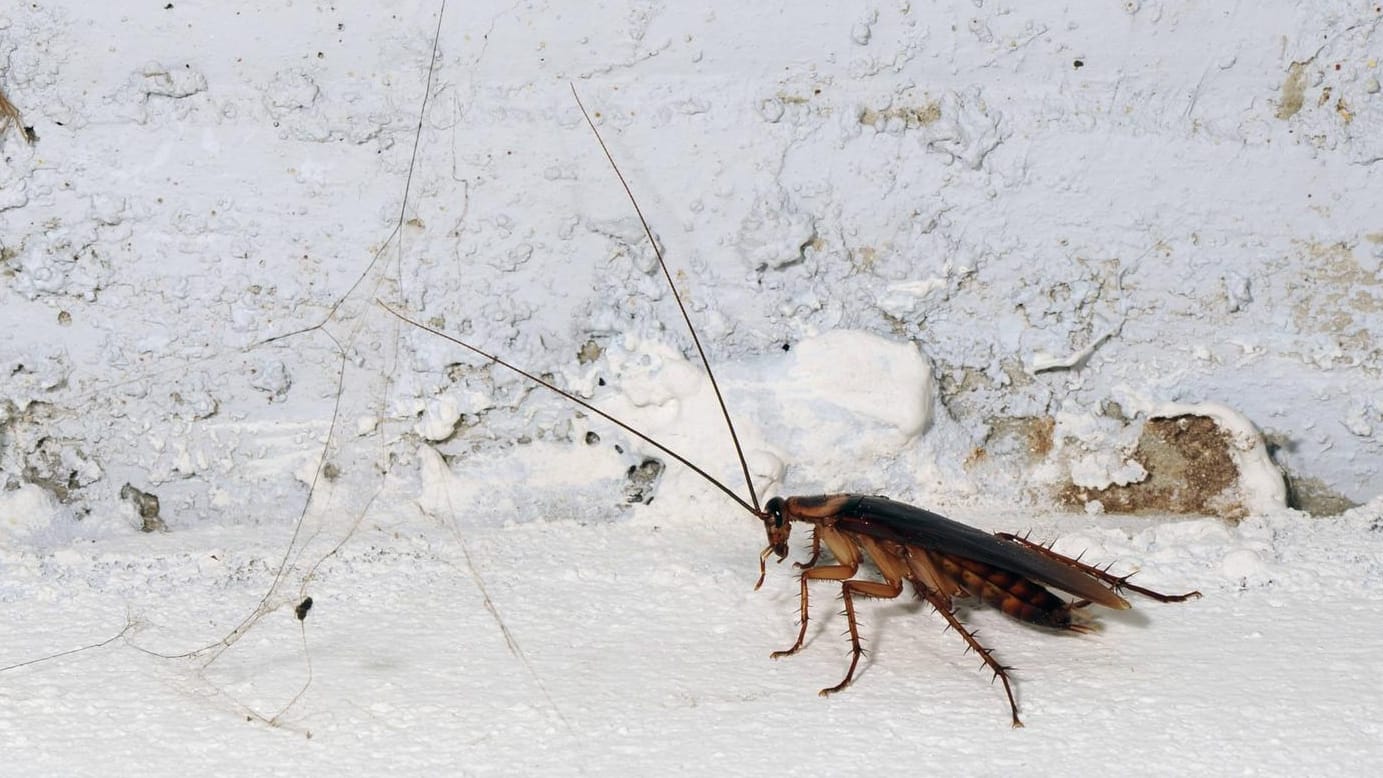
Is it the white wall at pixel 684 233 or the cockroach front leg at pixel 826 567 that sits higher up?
the white wall at pixel 684 233

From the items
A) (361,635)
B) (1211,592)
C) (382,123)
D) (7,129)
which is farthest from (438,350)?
(1211,592)

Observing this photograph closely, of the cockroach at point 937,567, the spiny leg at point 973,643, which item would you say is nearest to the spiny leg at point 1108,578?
the cockroach at point 937,567

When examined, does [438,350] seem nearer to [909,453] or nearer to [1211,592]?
[909,453]

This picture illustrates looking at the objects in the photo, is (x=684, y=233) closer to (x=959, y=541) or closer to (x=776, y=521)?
(x=776, y=521)

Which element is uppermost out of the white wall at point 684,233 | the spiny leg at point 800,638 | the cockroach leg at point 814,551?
the white wall at point 684,233

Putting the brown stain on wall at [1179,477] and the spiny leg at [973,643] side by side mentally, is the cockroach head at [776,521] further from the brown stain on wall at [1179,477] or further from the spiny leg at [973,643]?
the brown stain on wall at [1179,477]

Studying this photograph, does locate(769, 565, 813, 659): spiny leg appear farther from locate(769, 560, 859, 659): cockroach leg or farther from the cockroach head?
the cockroach head

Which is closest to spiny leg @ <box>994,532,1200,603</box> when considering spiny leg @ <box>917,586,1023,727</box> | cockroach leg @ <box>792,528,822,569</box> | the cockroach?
the cockroach
